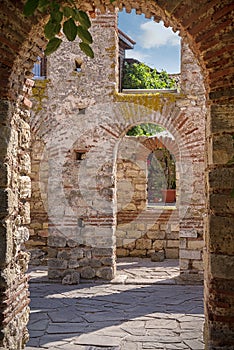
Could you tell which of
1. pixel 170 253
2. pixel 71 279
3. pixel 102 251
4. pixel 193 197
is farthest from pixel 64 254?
pixel 170 253

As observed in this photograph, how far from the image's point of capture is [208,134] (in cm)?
334

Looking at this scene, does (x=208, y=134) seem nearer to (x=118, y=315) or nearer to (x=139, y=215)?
(x=118, y=315)

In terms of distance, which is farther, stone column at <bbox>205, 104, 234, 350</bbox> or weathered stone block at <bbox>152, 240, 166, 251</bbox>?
weathered stone block at <bbox>152, 240, 166, 251</bbox>

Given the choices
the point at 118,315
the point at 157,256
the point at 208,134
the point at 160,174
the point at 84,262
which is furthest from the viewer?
the point at 160,174

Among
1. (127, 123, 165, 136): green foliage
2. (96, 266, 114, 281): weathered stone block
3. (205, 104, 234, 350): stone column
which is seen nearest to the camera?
(205, 104, 234, 350): stone column

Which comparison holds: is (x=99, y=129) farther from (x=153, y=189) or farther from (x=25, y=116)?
(x=153, y=189)

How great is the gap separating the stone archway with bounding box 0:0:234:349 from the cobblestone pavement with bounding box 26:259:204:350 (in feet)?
4.02

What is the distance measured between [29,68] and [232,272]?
2.62m

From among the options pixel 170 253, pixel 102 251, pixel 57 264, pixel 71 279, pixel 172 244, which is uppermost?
pixel 102 251

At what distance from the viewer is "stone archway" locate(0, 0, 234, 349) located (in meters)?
3.05

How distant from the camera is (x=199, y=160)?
308 inches

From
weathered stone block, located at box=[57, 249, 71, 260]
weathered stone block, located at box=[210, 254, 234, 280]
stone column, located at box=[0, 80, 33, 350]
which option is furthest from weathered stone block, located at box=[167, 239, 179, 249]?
weathered stone block, located at box=[210, 254, 234, 280]

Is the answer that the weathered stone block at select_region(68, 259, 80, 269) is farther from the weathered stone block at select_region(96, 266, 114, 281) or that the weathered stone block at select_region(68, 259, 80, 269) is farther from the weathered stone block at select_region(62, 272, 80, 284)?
the weathered stone block at select_region(96, 266, 114, 281)

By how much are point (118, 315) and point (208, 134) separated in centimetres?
335
